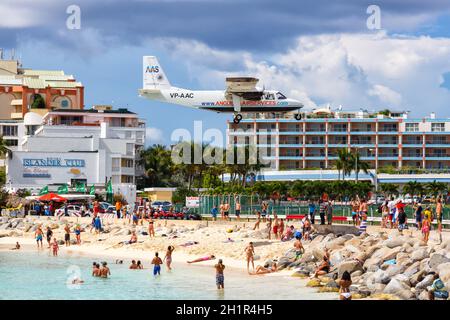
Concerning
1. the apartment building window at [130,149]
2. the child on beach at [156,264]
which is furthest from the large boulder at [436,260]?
the apartment building window at [130,149]

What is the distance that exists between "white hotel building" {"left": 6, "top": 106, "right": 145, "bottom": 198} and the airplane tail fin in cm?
2558

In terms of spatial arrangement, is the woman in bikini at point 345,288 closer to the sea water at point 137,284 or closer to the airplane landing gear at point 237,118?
the sea water at point 137,284

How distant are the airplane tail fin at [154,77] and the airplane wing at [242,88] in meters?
5.46

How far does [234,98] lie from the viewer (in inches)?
2370

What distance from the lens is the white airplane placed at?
2378 inches

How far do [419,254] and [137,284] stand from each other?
11817 mm

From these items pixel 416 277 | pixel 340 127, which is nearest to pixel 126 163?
pixel 340 127

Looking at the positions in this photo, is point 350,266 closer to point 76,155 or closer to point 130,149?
point 76,155

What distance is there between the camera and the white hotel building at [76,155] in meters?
91.1

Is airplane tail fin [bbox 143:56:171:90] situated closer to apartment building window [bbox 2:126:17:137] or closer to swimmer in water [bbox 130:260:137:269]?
swimmer in water [bbox 130:260:137:269]

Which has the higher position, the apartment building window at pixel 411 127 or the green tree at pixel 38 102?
the green tree at pixel 38 102

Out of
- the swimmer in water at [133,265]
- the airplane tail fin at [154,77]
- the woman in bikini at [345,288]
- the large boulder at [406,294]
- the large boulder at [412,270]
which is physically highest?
the airplane tail fin at [154,77]

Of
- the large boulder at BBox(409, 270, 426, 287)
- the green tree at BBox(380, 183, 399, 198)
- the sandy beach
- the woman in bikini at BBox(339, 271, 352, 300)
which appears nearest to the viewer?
the woman in bikini at BBox(339, 271, 352, 300)

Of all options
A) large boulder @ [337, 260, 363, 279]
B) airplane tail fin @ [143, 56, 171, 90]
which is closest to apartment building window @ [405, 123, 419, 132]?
airplane tail fin @ [143, 56, 171, 90]
